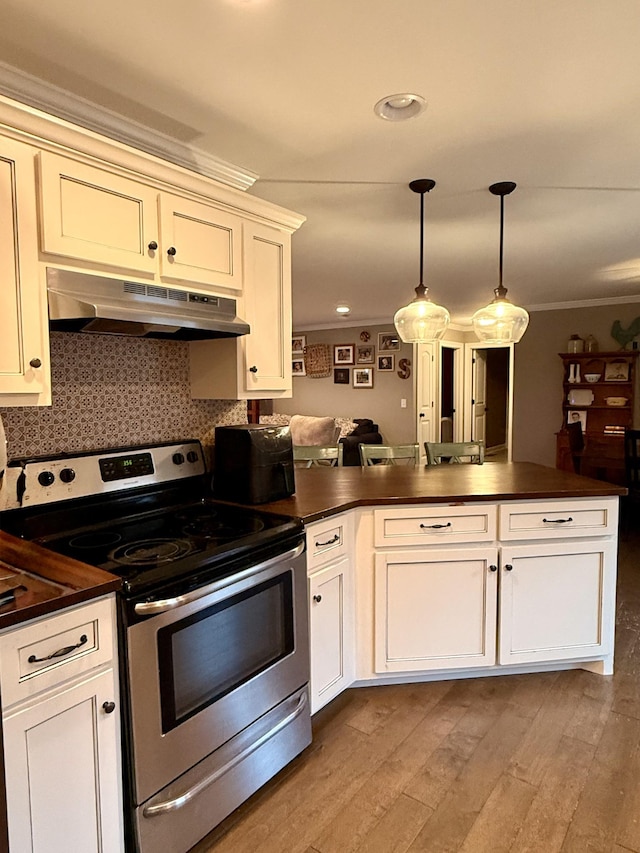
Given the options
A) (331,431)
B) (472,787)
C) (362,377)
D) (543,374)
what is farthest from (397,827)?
(362,377)

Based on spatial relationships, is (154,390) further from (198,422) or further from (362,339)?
(362,339)

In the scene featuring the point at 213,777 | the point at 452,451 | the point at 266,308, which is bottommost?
the point at 213,777

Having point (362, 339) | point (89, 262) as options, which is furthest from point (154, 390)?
point (362, 339)

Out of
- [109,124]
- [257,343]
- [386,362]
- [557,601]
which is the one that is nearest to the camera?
[109,124]

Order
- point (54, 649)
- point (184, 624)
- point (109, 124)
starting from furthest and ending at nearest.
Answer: point (109, 124)
point (184, 624)
point (54, 649)

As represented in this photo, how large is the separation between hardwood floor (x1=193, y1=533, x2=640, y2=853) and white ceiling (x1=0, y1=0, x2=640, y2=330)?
7.67 ft

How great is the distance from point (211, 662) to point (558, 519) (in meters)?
1.62

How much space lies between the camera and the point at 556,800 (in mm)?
1779

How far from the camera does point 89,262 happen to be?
1700 millimetres

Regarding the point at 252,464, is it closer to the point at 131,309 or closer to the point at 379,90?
the point at 131,309

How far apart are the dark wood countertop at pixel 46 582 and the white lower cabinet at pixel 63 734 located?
4 cm

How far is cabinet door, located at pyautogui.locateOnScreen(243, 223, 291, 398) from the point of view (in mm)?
2258

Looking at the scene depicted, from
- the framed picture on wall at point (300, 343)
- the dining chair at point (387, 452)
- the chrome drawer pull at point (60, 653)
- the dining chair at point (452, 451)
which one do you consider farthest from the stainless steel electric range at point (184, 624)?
the framed picture on wall at point (300, 343)

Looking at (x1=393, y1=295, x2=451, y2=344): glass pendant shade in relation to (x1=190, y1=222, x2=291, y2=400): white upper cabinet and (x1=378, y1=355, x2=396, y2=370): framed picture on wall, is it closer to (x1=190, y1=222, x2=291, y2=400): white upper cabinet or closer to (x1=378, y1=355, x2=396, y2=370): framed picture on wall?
(x1=190, y1=222, x2=291, y2=400): white upper cabinet
